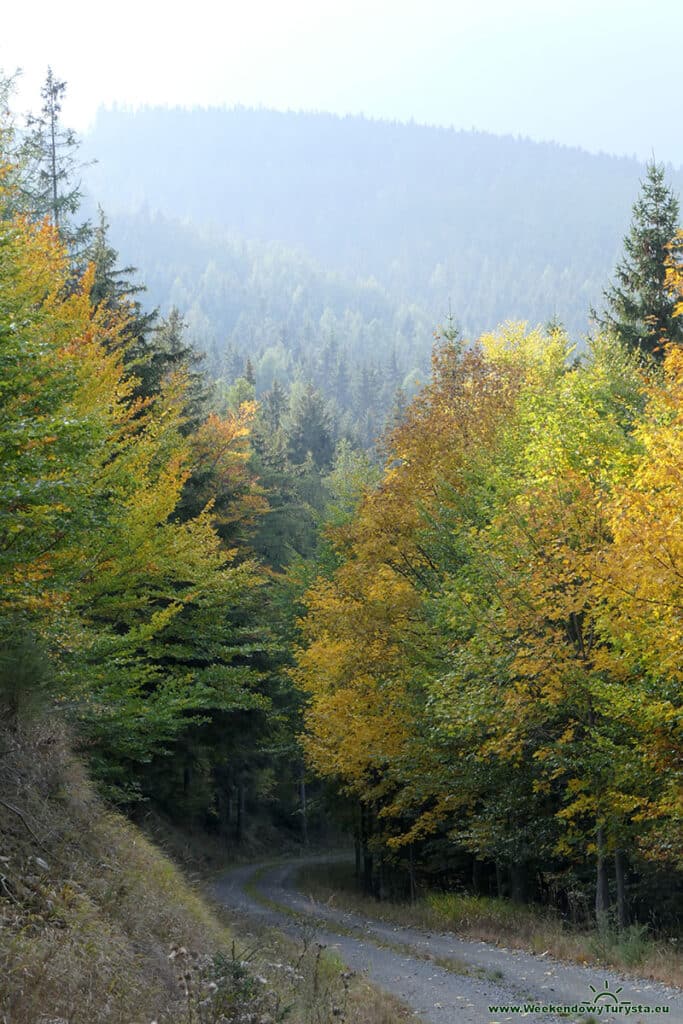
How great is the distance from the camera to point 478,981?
14.6 m

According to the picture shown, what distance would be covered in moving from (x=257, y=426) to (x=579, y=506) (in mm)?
58660

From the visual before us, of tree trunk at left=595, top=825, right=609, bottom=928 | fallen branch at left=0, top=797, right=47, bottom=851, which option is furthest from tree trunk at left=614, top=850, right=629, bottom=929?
fallen branch at left=0, top=797, right=47, bottom=851

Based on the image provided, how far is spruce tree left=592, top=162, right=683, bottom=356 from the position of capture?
33.6 metres

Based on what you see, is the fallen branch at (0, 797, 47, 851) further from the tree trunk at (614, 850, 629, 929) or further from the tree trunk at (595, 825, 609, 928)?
the tree trunk at (614, 850, 629, 929)

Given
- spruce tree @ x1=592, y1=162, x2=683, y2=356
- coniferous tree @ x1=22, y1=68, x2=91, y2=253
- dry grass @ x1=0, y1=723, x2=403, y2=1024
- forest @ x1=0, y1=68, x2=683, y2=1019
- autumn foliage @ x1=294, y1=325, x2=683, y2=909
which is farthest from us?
coniferous tree @ x1=22, y1=68, x2=91, y2=253

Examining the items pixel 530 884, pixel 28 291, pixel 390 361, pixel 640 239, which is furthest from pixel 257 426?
pixel 390 361

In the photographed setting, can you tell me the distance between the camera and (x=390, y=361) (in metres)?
172

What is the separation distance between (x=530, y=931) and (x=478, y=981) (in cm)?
484

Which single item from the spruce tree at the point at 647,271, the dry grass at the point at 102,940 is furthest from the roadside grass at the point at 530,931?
the spruce tree at the point at 647,271

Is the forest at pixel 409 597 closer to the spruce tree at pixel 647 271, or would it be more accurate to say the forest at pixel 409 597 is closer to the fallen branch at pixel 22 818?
the spruce tree at pixel 647 271

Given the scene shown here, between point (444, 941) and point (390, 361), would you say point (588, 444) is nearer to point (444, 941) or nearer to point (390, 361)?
point (444, 941)

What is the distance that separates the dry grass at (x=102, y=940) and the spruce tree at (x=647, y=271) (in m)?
26.3

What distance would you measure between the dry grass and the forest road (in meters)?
1.20

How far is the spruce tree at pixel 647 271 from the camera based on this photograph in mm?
33625
